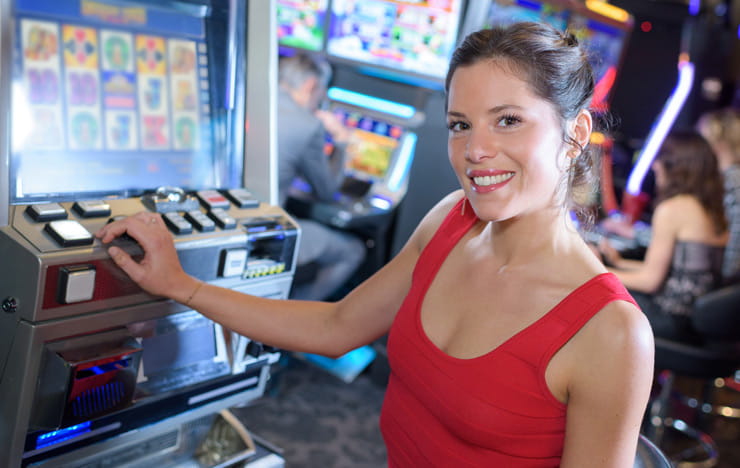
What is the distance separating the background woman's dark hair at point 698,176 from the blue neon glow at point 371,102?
51.9 inches

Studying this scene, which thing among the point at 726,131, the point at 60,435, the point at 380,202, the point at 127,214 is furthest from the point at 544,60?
the point at 726,131

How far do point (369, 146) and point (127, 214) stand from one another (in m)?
2.68

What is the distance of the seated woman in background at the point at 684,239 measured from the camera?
2959mm

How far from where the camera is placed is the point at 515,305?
116 centimetres

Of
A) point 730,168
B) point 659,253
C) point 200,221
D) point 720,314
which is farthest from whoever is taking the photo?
point 730,168

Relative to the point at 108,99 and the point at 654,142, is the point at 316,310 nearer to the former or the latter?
the point at 108,99

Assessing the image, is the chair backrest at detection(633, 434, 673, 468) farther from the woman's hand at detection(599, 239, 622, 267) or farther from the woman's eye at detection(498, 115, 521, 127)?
the woman's hand at detection(599, 239, 622, 267)

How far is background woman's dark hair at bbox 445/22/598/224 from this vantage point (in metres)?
1.08

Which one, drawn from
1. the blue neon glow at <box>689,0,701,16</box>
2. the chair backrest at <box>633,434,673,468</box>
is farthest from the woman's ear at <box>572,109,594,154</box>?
the blue neon glow at <box>689,0,701,16</box>

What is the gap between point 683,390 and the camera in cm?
383

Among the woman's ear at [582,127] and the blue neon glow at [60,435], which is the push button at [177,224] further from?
the woman's ear at [582,127]

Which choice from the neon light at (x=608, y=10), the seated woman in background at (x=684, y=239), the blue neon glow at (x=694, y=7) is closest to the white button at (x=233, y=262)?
the seated woman in background at (x=684, y=239)

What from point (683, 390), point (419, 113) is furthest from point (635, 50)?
point (683, 390)

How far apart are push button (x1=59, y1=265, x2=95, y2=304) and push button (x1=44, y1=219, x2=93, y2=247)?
0.04m
